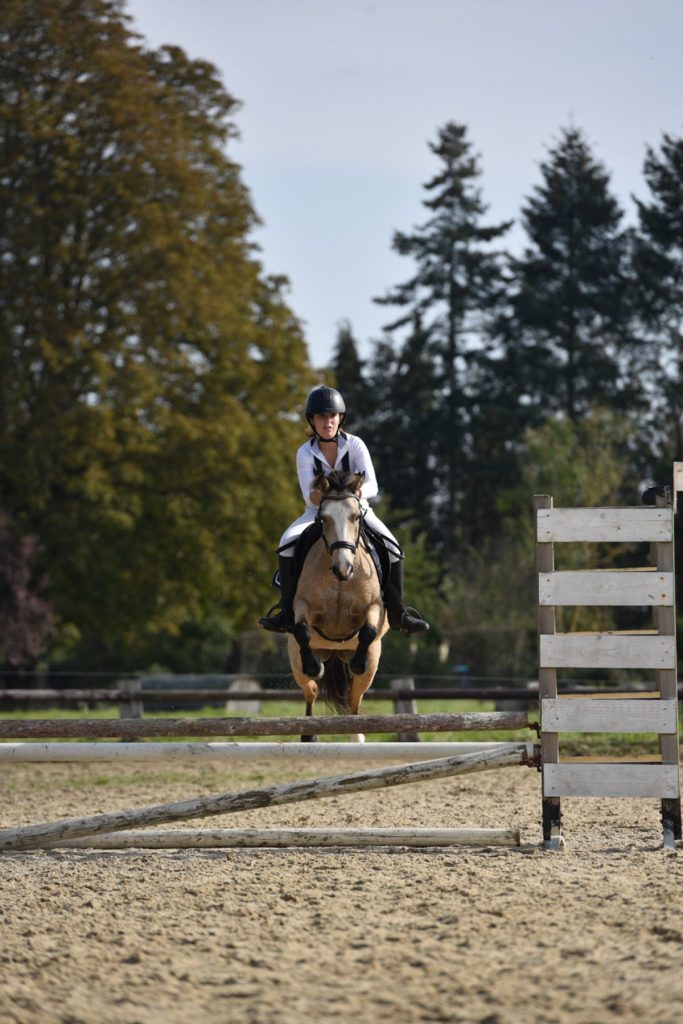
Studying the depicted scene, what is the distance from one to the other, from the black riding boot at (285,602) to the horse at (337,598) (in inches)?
4.1

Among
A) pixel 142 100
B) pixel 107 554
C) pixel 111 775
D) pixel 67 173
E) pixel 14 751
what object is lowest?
pixel 111 775

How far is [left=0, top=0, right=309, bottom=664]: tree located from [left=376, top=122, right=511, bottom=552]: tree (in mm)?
19669

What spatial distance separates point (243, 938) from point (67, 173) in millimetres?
21020

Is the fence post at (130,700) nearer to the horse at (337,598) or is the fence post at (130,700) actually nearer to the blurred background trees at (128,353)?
the horse at (337,598)

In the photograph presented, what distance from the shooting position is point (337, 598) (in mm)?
7504

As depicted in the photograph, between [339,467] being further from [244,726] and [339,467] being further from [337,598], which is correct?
[244,726]

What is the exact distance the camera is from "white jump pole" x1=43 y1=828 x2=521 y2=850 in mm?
6199

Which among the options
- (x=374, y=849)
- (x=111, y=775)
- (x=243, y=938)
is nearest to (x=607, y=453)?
(x=111, y=775)

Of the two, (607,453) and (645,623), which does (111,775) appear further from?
(645,623)

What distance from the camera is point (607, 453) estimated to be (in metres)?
31.3

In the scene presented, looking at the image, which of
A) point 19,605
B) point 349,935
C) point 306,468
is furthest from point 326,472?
point 19,605

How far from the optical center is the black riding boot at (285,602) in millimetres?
7793

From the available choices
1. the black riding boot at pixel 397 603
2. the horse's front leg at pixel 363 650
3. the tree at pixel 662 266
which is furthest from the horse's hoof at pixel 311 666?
the tree at pixel 662 266

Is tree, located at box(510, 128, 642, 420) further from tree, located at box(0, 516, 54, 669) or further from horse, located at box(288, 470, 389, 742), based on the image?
horse, located at box(288, 470, 389, 742)
